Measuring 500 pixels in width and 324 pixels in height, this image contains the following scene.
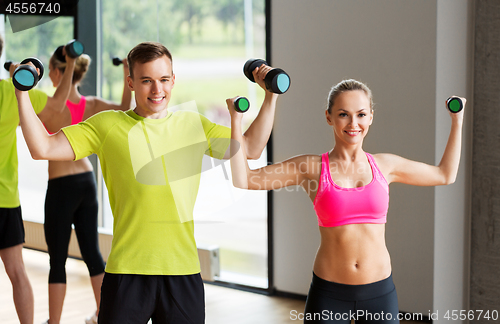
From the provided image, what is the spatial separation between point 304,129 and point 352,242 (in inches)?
67.1

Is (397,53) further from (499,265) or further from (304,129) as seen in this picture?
(499,265)

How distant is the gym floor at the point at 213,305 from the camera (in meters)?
3.18

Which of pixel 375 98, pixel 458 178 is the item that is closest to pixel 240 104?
pixel 458 178

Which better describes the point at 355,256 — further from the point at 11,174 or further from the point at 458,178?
the point at 11,174

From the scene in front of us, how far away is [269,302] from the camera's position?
137 inches

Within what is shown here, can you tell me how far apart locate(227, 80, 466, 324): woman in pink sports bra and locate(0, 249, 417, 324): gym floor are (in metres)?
1.45

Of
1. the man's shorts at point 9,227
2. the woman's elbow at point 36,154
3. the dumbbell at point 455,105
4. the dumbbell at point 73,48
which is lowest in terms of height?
the man's shorts at point 9,227

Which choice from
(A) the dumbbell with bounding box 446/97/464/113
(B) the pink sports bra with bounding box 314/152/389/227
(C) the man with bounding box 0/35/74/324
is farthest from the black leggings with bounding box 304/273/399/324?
(C) the man with bounding box 0/35/74/324

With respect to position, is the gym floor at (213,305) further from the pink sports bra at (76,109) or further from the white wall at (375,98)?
the pink sports bra at (76,109)

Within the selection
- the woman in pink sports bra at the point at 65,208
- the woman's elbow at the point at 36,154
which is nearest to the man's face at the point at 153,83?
the woman's elbow at the point at 36,154

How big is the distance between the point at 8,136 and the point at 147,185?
4.20ft

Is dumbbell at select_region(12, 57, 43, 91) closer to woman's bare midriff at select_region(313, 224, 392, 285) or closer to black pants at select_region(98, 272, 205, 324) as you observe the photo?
black pants at select_region(98, 272, 205, 324)

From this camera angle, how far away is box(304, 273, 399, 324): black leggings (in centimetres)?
173

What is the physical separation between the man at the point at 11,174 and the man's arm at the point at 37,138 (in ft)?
3.29
